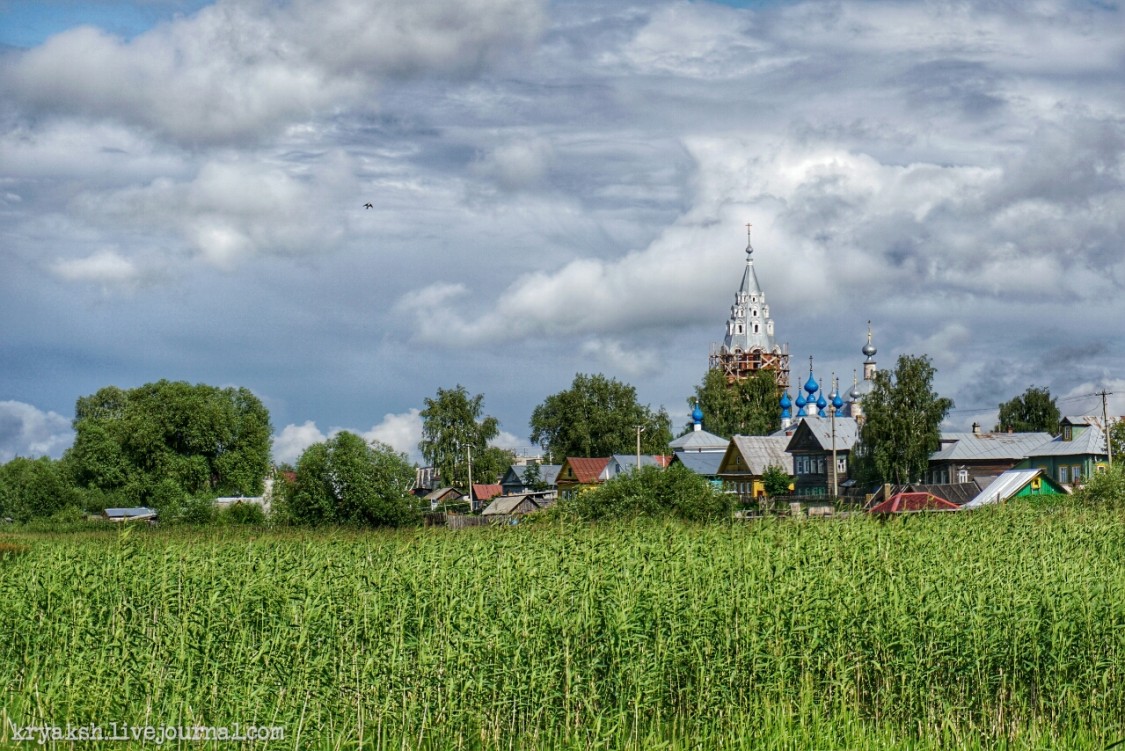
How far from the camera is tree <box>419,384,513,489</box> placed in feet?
300

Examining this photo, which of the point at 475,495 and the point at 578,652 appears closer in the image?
the point at 578,652

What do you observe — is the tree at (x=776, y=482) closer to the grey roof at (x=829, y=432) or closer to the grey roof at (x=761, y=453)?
the grey roof at (x=761, y=453)

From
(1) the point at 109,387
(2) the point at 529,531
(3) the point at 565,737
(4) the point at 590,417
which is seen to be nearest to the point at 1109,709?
(3) the point at 565,737

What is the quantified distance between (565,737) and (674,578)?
3525 millimetres

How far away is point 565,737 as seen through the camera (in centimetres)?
1298

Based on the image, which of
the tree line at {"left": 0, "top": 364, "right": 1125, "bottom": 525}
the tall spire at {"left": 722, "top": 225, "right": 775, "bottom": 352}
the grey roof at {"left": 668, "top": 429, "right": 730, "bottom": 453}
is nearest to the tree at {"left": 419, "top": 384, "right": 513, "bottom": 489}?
the tree line at {"left": 0, "top": 364, "right": 1125, "bottom": 525}

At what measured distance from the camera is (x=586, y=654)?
13.9 meters

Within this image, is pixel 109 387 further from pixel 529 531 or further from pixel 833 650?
pixel 833 650

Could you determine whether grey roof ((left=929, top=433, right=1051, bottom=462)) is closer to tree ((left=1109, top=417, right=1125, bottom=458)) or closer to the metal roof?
tree ((left=1109, top=417, right=1125, bottom=458))

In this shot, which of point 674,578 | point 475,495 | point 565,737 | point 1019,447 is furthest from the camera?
point 475,495

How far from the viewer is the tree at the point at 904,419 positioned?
2655 inches

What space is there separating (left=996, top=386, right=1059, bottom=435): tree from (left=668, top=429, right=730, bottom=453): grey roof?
90.4 ft

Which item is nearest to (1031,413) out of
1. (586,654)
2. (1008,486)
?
(1008,486)

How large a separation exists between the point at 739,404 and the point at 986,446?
40307 mm
